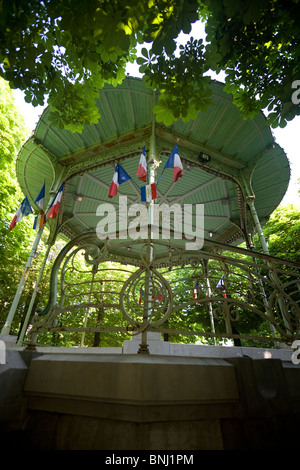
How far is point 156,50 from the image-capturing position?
7.44 feet

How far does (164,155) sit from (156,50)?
6835mm

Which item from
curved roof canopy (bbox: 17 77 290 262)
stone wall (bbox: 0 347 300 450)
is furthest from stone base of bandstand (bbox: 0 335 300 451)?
curved roof canopy (bbox: 17 77 290 262)

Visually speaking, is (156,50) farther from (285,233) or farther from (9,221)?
(285,233)

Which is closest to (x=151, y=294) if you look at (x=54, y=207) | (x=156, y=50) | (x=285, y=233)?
(x=156, y=50)

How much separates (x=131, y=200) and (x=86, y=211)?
2.79 m

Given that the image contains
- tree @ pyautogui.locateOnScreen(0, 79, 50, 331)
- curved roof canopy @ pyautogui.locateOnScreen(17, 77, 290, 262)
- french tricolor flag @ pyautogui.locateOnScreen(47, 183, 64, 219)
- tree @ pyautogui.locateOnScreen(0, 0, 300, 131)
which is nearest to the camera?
tree @ pyautogui.locateOnScreen(0, 0, 300, 131)

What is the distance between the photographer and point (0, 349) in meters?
1.90

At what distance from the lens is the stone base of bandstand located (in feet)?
5.08

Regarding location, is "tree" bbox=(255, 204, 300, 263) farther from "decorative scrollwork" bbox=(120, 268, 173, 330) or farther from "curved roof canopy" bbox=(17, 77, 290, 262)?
"decorative scrollwork" bbox=(120, 268, 173, 330)

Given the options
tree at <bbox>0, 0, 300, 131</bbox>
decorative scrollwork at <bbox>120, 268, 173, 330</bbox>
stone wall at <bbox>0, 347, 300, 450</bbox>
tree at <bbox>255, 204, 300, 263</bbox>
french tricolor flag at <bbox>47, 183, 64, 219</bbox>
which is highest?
tree at <bbox>255, 204, 300, 263</bbox>

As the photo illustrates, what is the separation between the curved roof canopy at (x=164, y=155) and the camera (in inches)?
313

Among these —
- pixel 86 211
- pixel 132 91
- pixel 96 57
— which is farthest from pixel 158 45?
pixel 86 211

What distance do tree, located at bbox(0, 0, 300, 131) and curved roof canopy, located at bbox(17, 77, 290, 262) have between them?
4502mm

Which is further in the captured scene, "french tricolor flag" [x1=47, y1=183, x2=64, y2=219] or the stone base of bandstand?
"french tricolor flag" [x1=47, y1=183, x2=64, y2=219]
